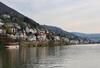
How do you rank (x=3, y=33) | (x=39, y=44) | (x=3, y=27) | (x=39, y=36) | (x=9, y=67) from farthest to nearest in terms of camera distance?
(x=39, y=36), (x=39, y=44), (x=3, y=27), (x=3, y=33), (x=9, y=67)

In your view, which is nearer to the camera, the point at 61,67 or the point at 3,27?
the point at 61,67

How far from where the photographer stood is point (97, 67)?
1606 inches

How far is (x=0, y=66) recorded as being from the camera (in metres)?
40.9

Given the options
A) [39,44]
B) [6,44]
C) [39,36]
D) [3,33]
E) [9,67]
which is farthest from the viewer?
[39,36]

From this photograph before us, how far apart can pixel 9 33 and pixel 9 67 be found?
10252 cm

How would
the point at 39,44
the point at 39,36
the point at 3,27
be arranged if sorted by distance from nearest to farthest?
the point at 3,27
the point at 39,44
the point at 39,36

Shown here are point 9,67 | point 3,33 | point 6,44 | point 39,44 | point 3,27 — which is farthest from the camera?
point 39,44

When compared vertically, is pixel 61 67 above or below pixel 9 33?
below

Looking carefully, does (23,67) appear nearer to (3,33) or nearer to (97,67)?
(97,67)

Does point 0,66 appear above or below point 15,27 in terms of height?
below

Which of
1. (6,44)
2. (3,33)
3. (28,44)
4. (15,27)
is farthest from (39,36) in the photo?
(6,44)

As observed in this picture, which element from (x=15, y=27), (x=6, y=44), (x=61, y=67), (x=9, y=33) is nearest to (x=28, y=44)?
(x=9, y=33)

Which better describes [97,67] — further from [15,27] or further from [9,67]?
[15,27]

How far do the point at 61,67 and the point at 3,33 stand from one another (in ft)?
300
